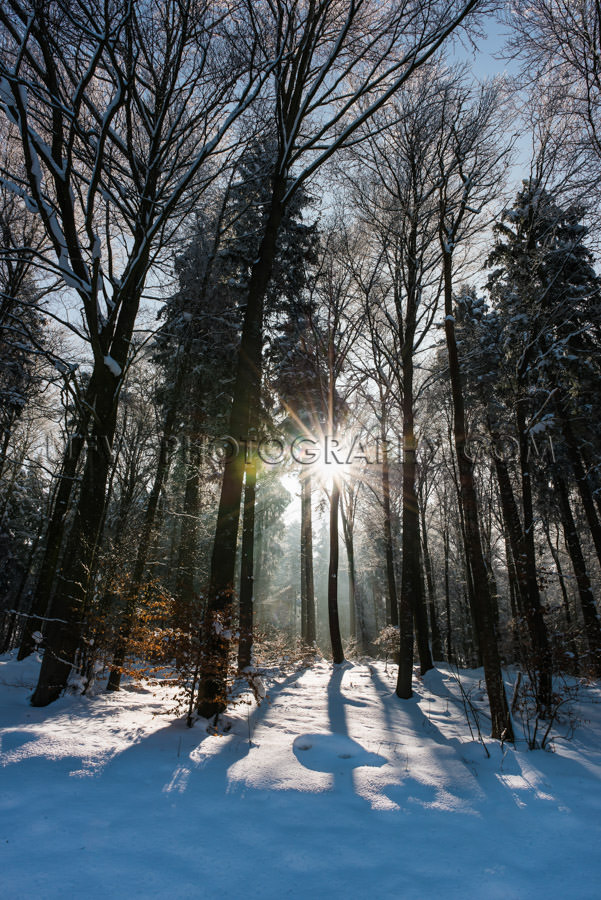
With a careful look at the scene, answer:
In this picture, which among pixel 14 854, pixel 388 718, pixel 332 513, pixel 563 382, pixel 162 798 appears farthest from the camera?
pixel 332 513

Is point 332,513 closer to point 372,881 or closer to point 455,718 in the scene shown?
point 455,718

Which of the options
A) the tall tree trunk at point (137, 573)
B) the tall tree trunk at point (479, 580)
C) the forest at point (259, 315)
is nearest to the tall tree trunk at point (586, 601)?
the forest at point (259, 315)

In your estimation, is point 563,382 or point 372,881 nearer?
point 372,881

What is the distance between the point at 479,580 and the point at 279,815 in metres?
4.48

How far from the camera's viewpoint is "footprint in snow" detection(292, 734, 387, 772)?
11.2ft

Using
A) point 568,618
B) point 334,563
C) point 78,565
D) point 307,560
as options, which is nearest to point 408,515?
point 334,563

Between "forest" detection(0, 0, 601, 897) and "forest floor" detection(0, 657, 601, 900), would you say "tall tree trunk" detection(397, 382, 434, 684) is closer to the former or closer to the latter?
"forest" detection(0, 0, 601, 897)

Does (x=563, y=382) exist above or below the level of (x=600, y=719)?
above

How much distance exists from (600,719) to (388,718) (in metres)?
4.26

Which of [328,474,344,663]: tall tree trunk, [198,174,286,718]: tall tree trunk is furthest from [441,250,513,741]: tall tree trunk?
[328,474,344,663]: tall tree trunk

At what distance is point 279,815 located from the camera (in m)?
2.50

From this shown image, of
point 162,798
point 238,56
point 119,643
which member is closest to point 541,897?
point 162,798

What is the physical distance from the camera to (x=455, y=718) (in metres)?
7.31

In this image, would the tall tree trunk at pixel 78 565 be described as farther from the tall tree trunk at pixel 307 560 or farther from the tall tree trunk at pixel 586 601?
the tall tree trunk at pixel 307 560
